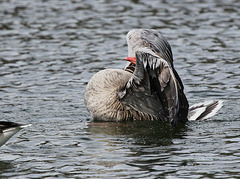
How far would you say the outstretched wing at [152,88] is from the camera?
25.0 feet

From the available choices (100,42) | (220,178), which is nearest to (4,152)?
(220,178)

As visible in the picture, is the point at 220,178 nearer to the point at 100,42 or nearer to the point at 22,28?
the point at 100,42

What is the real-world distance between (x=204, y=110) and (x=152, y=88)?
1318 mm

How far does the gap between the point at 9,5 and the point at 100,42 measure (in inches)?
269

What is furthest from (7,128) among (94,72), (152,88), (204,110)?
(94,72)

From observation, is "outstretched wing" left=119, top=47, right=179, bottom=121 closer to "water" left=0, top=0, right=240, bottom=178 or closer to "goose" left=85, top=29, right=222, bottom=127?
"goose" left=85, top=29, right=222, bottom=127

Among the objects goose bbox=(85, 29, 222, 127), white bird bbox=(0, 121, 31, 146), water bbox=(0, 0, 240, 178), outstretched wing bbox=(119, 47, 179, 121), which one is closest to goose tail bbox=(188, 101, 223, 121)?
goose bbox=(85, 29, 222, 127)

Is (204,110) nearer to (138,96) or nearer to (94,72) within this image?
(138,96)

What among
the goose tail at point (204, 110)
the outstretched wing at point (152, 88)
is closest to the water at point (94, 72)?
the goose tail at point (204, 110)

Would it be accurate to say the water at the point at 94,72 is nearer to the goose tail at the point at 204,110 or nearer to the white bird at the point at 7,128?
the goose tail at the point at 204,110

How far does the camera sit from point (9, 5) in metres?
20.5

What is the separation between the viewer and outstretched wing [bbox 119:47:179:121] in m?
7.61

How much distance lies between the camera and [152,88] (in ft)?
27.3

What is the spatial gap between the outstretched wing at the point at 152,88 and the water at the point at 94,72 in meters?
0.32
